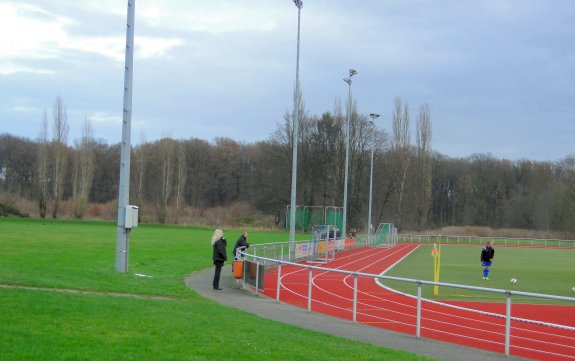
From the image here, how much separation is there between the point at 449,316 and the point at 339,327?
12.5ft

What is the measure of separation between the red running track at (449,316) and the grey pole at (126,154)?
4.60 meters

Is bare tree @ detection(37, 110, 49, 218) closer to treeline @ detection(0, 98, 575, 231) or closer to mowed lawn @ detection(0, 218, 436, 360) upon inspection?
treeline @ detection(0, 98, 575, 231)

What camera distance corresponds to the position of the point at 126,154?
64.1ft

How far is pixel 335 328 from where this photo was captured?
12.2 meters

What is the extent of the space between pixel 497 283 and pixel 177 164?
72.4 meters

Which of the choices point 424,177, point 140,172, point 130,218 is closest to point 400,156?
point 424,177

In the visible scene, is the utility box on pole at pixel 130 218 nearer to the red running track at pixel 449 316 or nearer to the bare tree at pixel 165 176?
the red running track at pixel 449 316

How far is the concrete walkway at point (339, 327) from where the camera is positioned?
10102 mm

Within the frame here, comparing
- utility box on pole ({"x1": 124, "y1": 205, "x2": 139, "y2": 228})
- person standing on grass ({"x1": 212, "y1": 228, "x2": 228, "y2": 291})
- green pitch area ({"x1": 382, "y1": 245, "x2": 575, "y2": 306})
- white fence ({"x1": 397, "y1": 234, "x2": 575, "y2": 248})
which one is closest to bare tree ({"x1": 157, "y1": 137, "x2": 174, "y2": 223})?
white fence ({"x1": 397, "y1": 234, "x2": 575, "y2": 248})

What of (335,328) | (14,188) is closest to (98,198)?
(14,188)

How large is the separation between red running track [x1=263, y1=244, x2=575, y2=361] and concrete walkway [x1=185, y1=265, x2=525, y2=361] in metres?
0.65

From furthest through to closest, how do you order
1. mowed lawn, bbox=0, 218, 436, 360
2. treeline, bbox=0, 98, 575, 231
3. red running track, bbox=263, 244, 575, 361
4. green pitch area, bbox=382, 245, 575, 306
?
treeline, bbox=0, 98, 575, 231
green pitch area, bbox=382, 245, 575, 306
red running track, bbox=263, 244, 575, 361
mowed lawn, bbox=0, 218, 436, 360

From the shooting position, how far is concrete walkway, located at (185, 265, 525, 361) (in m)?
10.1

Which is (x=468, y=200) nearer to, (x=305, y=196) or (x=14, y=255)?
(x=305, y=196)
